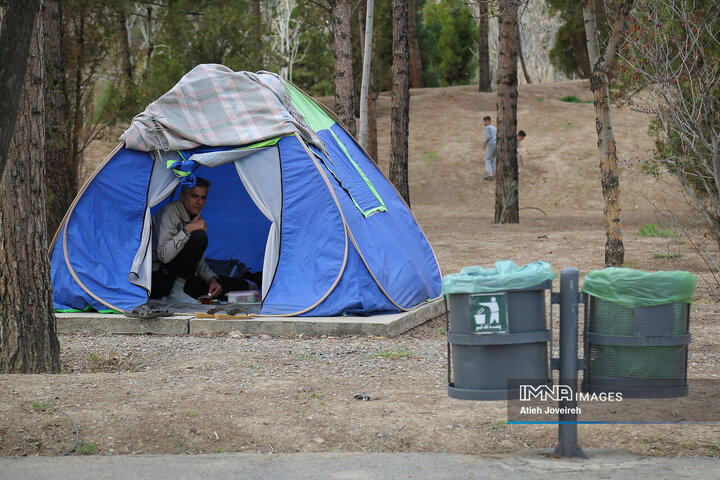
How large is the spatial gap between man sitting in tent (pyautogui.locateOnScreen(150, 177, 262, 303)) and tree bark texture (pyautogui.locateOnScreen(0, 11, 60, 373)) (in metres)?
2.32

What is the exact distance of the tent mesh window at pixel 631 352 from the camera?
12.1 ft

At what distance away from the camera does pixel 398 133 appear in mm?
16703

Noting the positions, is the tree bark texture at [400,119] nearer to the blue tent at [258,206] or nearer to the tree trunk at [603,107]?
the tree trunk at [603,107]

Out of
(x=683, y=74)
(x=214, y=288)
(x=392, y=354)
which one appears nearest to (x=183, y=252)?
(x=214, y=288)

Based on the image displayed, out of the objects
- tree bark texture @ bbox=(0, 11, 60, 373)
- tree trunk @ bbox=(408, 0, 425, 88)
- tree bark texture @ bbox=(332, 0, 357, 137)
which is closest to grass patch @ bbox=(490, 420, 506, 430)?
Result: tree bark texture @ bbox=(0, 11, 60, 373)

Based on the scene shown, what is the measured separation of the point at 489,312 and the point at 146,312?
4.35 metres

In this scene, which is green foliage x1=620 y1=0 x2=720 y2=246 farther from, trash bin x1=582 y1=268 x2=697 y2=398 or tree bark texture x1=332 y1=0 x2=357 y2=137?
tree bark texture x1=332 y1=0 x2=357 y2=137

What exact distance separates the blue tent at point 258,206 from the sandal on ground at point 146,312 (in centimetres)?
18

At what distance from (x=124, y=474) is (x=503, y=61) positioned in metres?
13.9

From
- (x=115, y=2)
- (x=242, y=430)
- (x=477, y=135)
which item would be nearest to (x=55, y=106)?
(x=115, y=2)

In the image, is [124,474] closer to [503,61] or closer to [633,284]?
[633,284]

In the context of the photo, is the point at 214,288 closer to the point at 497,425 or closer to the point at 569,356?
the point at 497,425

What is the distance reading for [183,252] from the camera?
8141 millimetres

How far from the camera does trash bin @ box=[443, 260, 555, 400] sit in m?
3.64
